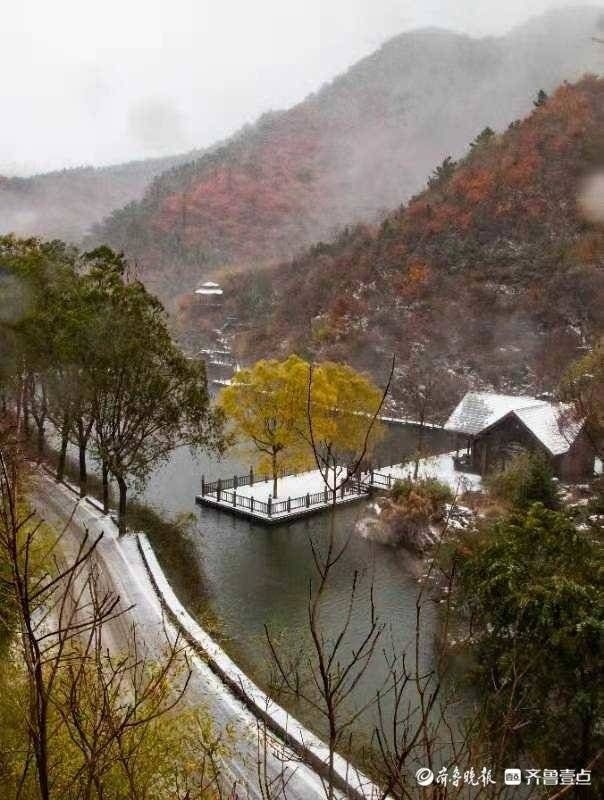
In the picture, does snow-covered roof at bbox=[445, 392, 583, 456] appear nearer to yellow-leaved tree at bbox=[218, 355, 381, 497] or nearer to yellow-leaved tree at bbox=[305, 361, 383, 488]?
yellow-leaved tree at bbox=[305, 361, 383, 488]

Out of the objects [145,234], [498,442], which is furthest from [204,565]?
A: [145,234]

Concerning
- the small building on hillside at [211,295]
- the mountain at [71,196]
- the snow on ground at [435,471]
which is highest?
the mountain at [71,196]

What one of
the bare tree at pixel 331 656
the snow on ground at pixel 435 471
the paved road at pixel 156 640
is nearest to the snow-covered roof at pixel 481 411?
the snow on ground at pixel 435 471

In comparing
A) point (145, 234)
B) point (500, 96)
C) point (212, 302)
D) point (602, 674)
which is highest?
point (500, 96)

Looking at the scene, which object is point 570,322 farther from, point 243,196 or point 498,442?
point 243,196

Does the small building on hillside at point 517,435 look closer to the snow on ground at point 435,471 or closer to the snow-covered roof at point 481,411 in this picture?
the snow-covered roof at point 481,411

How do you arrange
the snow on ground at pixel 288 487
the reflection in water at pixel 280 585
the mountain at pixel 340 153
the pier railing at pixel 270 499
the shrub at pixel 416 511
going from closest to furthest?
1. the reflection in water at pixel 280 585
2. the shrub at pixel 416 511
3. the pier railing at pixel 270 499
4. the snow on ground at pixel 288 487
5. the mountain at pixel 340 153

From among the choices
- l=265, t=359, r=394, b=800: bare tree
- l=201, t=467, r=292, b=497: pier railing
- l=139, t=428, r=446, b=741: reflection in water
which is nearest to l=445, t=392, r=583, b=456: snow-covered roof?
l=139, t=428, r=446, b=741: reflection in water
